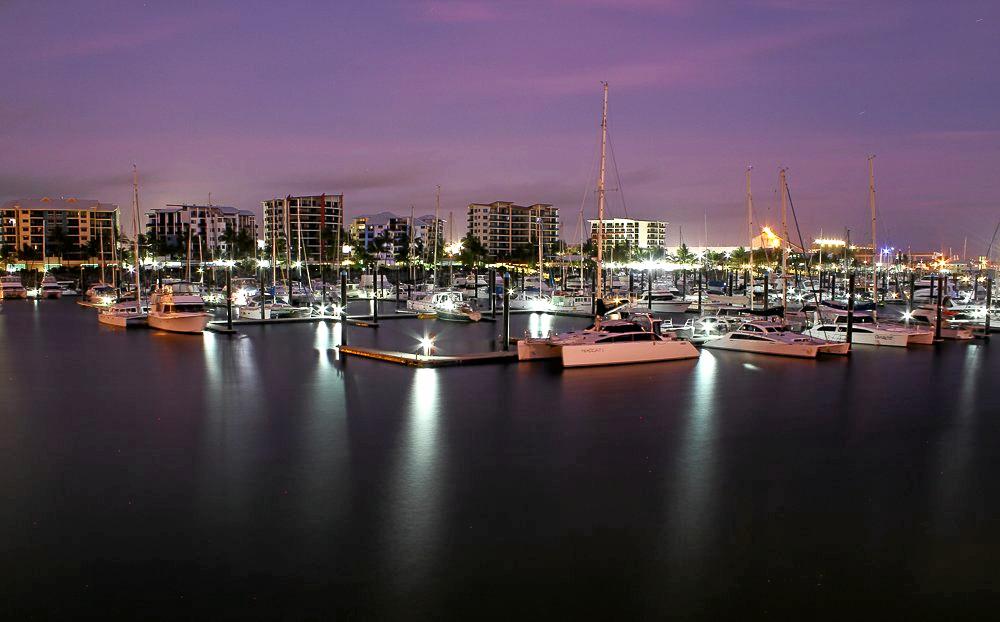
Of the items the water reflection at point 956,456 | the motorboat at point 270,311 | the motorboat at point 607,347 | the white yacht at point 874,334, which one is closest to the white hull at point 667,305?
the white yacht at point 874,334

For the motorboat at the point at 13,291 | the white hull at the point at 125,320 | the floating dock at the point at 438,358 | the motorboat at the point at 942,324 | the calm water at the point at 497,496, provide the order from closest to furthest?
the calm water at the point at 497,496 < the floating dock at the point at 438,358 < the motorboat at the point at 942,324 < the white hull at the point at 125,320 < the motorboat at the point at 13,291

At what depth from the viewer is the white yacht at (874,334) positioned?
37250mm

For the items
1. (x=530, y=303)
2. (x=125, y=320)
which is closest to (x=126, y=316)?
(x=125, y=320)

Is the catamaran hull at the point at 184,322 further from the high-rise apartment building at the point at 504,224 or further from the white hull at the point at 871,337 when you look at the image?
the high-rise apartment building at the point at 504,224

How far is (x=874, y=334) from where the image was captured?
38219mm

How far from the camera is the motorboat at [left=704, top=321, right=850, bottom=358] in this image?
3325cm

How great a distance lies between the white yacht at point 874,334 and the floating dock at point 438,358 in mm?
15781

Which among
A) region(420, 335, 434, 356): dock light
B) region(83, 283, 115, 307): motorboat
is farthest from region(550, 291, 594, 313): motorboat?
region(83, 283, 115, 307): motorboat

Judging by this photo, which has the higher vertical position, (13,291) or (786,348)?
(13,291)

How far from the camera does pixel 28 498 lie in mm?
14211

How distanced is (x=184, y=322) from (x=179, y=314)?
747mm

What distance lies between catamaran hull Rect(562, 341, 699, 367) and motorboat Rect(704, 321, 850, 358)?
3990mm

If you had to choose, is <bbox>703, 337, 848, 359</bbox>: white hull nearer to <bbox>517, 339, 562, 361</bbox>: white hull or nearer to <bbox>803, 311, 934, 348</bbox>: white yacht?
<bbox>803, 311, 934, 348</bbox>: white yacht

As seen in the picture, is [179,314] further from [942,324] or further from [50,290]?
[50,290]
